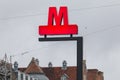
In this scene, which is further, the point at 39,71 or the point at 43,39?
the point at 39,71

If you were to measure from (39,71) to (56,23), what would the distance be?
130105mm

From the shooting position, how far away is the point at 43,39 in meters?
65.6

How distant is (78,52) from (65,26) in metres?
3.26

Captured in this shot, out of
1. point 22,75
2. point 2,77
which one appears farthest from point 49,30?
point 22,75

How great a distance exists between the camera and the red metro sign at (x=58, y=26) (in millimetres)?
66062

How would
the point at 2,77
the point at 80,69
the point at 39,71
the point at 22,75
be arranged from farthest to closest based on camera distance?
the point at 39,71 → the point at 22,75 → the point at 2,77 → the point at 80,69

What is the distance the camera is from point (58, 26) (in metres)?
66.4

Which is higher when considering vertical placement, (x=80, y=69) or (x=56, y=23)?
(x=56, y=23)

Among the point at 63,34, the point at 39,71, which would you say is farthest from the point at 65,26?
the point at 39,71

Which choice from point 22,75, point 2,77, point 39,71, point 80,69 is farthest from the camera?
point 39,71

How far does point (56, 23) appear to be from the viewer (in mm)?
66500

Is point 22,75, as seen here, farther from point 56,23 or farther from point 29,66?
point 56,23

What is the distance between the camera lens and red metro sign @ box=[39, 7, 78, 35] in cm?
6606

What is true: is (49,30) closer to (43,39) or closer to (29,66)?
(43,39)
